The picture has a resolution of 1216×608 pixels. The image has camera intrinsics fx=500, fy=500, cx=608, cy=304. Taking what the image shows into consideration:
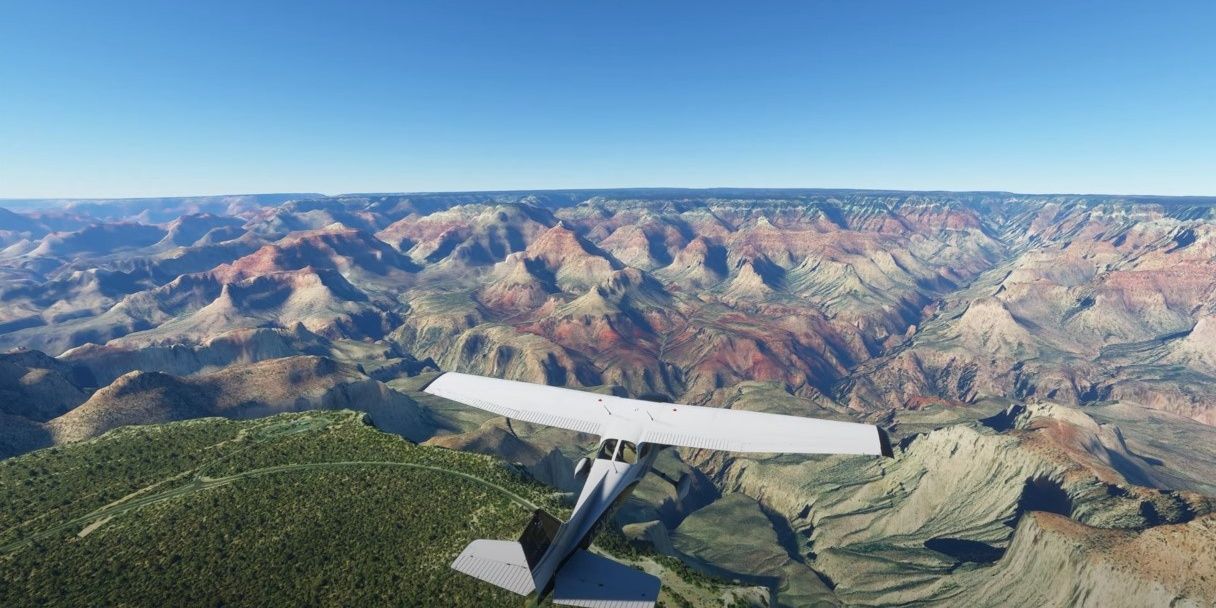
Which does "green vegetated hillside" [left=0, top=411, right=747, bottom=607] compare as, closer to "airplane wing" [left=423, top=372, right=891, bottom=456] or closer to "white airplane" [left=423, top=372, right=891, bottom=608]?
"white airplane" [left=423, top=372, right=891, bottom=608]

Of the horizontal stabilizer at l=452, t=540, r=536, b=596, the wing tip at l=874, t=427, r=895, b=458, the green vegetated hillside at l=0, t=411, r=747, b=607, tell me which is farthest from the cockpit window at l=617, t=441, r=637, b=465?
the wing tip at l=874, t=427, r=895, b=458

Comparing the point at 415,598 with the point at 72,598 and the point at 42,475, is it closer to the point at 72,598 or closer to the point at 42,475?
the point at 72,598

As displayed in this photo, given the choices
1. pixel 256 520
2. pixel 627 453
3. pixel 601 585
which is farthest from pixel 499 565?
pixel 256 520

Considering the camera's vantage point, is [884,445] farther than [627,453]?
No

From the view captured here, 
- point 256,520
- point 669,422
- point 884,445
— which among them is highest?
point 884,445

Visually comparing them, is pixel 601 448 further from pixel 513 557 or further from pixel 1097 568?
pixel 1097 568

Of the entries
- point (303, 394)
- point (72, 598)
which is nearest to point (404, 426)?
point (303, 394)

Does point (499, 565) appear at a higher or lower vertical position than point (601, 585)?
higher
